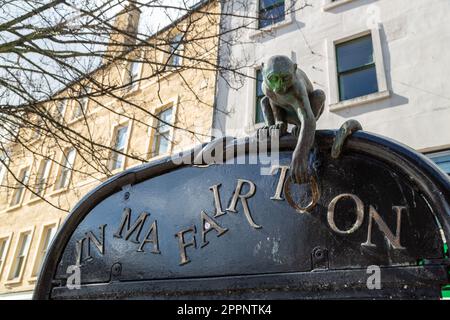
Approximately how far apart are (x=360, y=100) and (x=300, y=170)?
7.57 m

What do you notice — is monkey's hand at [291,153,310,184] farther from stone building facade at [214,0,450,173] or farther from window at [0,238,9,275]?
window at [0,238,9,275]

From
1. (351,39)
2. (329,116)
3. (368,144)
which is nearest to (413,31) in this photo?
(351,39)

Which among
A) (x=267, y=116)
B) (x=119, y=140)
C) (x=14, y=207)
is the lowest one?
(x=267, y=116)

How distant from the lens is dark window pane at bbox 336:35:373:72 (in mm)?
9024

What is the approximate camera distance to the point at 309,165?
136 centimetres

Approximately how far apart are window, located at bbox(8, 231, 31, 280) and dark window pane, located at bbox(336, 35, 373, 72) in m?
13.5

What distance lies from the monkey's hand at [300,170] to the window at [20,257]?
16003mm

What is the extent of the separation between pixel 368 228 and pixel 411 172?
0.21m

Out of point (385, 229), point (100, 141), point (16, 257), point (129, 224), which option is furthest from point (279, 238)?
point (16, 257)

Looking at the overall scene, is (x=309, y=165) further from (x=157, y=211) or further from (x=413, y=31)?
(x=413, y=31)

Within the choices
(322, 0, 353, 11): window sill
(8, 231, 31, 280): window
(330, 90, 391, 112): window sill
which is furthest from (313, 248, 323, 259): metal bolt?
(8, 231, 31, 280): window

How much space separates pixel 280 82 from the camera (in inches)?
55.0

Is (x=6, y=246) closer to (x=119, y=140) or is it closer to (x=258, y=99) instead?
(x=119, y=140)
